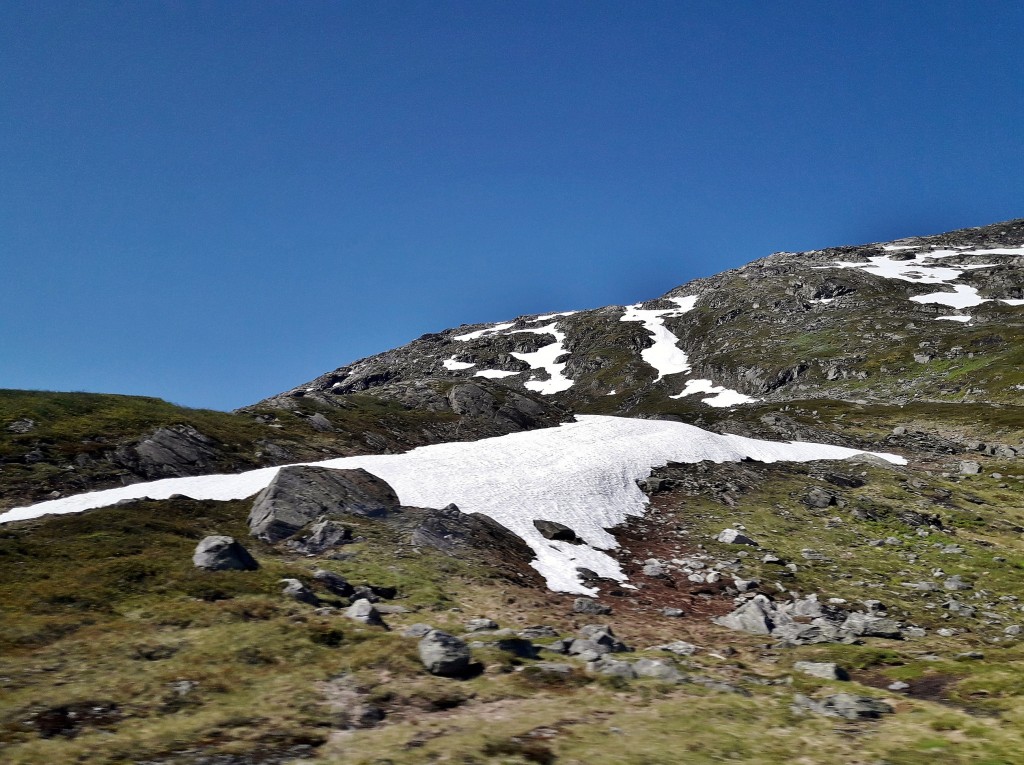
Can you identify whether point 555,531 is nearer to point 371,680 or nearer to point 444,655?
point 444,655

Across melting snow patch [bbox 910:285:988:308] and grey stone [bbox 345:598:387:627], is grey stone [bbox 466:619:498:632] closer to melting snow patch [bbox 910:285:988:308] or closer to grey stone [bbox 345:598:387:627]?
grey stone [bbox 345:598:387:627]

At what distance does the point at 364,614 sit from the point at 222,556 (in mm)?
7334

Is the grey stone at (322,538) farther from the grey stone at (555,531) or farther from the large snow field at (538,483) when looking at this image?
the grey stone at (555,531)

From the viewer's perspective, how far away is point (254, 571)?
77.3 feet

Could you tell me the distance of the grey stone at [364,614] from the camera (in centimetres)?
2022

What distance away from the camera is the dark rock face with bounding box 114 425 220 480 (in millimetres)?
42312

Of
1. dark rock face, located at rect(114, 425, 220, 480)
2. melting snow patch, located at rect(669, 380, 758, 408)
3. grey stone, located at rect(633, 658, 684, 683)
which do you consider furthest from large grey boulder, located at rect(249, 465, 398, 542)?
melting snow patch, located at rect(669, 380, 758, 408)

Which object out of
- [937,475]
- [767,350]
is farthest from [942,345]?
[937,475]

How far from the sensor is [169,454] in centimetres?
4409

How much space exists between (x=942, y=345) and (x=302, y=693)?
17739cm

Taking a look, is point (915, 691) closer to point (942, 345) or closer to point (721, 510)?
point (721, 510)

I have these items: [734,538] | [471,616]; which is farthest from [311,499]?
[734,538]

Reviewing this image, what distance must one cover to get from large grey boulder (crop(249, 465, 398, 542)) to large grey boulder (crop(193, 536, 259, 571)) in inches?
215

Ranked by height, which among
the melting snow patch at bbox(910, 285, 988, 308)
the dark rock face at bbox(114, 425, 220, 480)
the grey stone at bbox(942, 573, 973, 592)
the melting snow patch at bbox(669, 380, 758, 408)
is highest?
the melting snow patch at bbox(910, 285, 988, 308)
